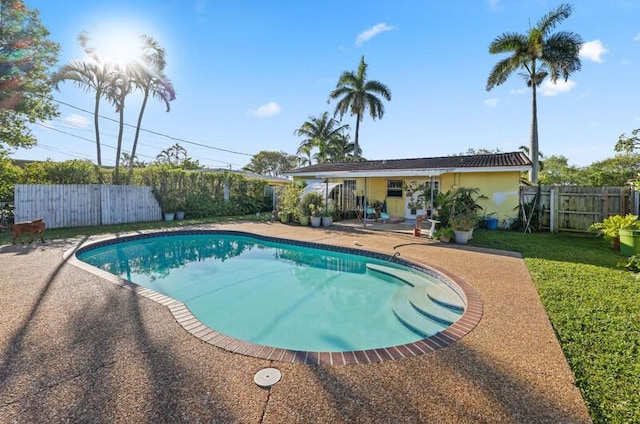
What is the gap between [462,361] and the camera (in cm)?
325

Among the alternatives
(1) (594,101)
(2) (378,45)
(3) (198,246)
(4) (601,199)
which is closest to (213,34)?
(2) (378,45)

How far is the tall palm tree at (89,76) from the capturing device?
16.4 m

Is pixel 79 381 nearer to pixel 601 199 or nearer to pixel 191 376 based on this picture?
pixel 191 376

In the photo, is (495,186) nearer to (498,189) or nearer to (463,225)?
(498,189)

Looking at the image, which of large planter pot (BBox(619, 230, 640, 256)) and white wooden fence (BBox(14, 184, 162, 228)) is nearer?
large planter pot (BBox(619, 230, 640, 256))

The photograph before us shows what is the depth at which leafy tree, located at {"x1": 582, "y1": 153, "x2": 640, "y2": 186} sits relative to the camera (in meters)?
20.7

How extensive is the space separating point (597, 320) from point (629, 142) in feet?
19.1

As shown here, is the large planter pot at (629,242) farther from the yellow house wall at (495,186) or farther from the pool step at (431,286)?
the pool step at (431,286)

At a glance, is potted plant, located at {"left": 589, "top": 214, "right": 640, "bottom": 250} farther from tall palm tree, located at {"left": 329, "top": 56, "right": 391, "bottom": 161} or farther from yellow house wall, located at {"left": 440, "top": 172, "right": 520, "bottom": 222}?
tall palm tree, located at {"left": 329, "top": 56, "right": 391, "bottom": 161}

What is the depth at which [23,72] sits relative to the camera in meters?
13.3

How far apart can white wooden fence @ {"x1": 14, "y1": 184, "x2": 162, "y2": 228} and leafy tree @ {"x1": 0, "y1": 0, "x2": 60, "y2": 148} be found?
13.5 feet

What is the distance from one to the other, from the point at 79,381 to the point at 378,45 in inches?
611

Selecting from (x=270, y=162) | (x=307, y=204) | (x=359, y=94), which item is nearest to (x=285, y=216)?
(x=307, y=204)

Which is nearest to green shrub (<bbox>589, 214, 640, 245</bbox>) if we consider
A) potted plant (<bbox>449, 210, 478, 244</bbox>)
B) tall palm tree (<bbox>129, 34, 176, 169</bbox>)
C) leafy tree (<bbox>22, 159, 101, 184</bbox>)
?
potted plant (<bbox>449, 210, 478, 244</bbox>)
